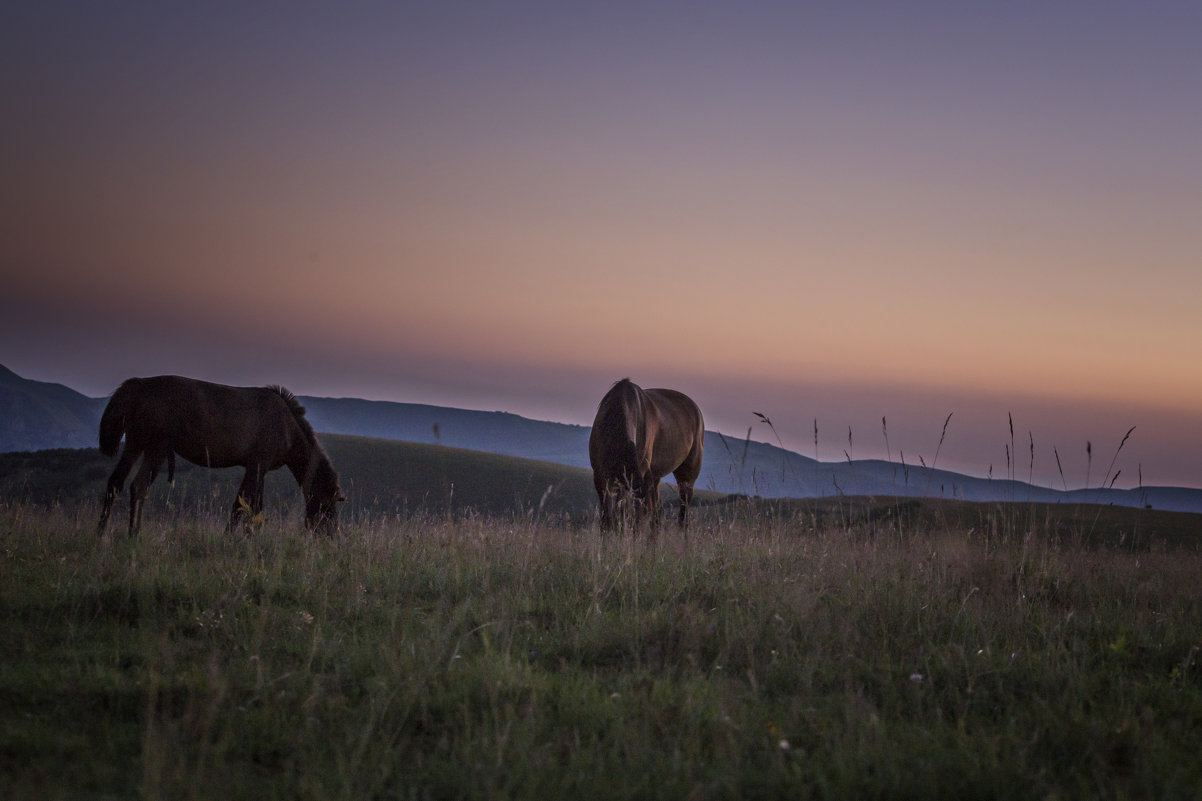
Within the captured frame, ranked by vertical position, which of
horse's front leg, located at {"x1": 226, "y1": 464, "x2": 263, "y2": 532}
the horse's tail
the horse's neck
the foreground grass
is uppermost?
the horse's tail

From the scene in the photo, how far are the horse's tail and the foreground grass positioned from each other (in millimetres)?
3120

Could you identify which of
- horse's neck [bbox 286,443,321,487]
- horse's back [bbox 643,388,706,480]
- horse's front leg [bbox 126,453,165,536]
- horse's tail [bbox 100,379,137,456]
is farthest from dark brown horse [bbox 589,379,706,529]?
horse's tail [bbox 100,379,137,456]

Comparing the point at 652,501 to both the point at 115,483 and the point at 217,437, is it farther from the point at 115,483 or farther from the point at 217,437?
the point at 115,483

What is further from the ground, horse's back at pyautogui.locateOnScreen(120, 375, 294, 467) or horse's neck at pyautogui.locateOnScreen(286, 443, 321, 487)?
horse's back at pyautogui.locateOnScreen(120, 375, 294, 467)

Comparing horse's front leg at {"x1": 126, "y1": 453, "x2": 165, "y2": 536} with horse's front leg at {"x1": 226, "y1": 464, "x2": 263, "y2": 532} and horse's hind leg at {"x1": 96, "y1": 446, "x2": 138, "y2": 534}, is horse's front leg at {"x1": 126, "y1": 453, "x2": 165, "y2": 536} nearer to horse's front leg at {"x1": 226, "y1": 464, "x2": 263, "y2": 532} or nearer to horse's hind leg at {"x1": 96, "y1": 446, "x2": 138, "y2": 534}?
horse's hind leg at {"x1": 96, "y1": 446, "x2": 138, "y2": 534}

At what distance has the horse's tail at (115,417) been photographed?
10.0 m

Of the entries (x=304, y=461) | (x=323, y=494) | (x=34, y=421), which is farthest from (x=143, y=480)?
(x=34, y=421)

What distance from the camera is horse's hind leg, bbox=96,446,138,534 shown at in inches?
354

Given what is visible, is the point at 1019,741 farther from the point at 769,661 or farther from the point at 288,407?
the point at 288,407

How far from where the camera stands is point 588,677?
423 cm

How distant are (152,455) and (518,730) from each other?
9.03m

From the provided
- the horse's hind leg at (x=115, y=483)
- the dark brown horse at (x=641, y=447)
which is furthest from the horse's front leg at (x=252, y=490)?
the dark brown horse at (x=641, y=447)

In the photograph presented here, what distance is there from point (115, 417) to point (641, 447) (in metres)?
7.19

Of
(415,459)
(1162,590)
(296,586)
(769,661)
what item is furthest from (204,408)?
(415,459)
